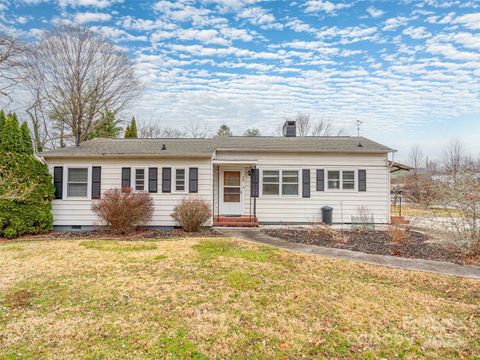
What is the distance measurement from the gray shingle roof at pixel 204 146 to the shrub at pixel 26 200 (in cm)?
105

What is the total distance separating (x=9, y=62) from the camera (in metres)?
15.0

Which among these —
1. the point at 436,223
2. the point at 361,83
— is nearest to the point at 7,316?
the point at 436,223

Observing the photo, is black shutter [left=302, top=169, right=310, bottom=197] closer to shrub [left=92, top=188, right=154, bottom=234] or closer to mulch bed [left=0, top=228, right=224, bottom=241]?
mulch bed [left=0, top=228, right=224, bottom=241]

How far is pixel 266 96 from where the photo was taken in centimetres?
2044

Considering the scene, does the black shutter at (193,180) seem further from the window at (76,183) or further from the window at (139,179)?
the window at (76,183)

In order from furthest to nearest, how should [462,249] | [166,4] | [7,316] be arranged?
[166,4] < [462,249] < [7,316]

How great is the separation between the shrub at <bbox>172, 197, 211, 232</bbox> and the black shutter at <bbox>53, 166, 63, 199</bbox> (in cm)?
483

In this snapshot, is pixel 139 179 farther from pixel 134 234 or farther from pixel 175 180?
pixel 134 234

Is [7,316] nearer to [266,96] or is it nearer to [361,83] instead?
[361,83]

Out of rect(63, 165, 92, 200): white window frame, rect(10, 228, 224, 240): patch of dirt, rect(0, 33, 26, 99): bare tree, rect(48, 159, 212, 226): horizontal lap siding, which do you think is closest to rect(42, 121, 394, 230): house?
rect(48, 159, 212, 226): horizontal lap siding

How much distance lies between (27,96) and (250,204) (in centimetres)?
1989

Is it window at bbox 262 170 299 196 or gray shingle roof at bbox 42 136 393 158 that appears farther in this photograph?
window at bbox 262 170 299 196

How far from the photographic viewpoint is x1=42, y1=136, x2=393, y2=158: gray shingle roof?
1088cm

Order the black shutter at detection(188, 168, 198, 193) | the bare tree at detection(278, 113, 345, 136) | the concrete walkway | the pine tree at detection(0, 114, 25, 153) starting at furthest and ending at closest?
the bare tree at detection(278, 113, 345, 136), the black shutter at detection(188, 168, 198, 193), the pine tree at detection(0, 114, 25, 153), the concrete walkway
